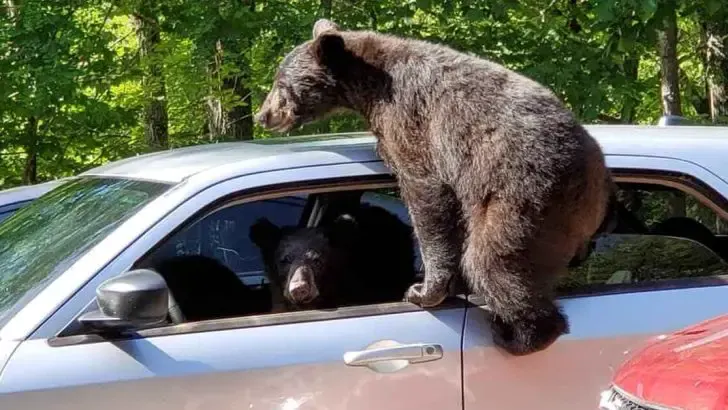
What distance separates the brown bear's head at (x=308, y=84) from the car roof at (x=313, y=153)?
0.35 m

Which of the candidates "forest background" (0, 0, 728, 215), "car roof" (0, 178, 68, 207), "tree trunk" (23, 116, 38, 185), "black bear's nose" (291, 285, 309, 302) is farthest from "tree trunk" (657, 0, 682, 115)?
"black bear's nose" (291, 285, 309, 302)

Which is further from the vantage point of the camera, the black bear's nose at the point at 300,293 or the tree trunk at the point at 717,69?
the tree trunk at the point at 717,69

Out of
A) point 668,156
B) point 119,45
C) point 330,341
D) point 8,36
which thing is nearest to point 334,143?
point 330,341

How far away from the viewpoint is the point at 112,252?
3.29m

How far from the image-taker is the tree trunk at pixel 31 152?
10.4 metres

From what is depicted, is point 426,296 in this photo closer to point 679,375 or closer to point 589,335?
point 589,335

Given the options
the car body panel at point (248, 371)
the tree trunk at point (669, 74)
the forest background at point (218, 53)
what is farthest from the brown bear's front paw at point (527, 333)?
the tree trunk at point (669, 74)

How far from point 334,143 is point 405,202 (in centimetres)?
47

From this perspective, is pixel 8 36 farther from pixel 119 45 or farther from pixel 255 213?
pixel 255 213

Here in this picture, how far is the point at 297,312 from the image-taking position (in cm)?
350

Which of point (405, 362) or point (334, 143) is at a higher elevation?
point (334, 143)

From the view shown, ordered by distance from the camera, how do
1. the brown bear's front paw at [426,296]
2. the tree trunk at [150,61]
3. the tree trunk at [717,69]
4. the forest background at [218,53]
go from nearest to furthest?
the brown bear's front paw at [426,296]
the forest background at [218,53]
the tree trunk at [150,61]
the tree trunk at [717,69]

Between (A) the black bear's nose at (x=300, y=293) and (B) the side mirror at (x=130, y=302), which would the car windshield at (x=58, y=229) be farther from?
(A) the black bear's nose at (x=300, y=293)

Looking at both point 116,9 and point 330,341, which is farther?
point 116,9
